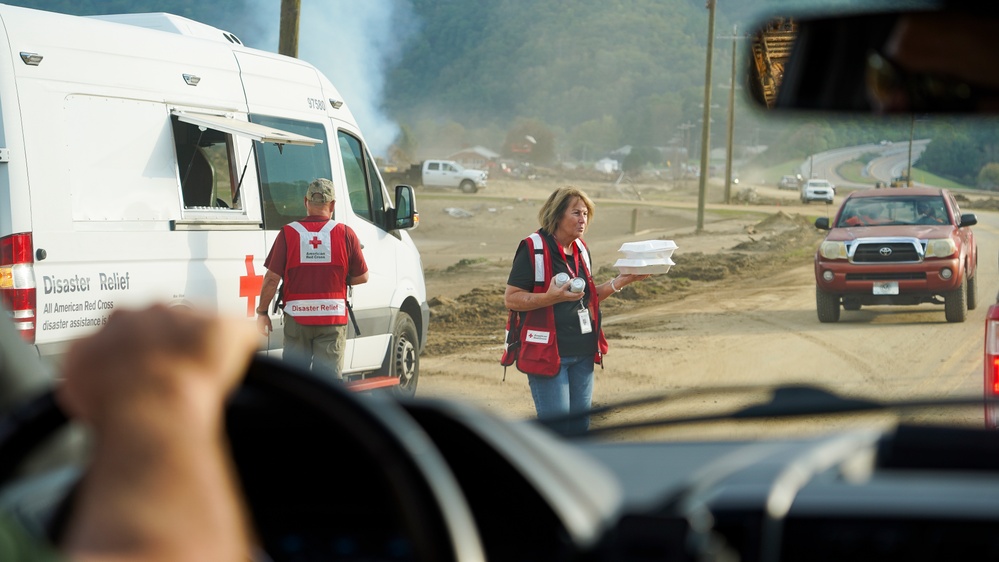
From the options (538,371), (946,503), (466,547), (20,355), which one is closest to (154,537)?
(466,547)

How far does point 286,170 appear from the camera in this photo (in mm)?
8891

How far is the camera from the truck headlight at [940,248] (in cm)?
1600

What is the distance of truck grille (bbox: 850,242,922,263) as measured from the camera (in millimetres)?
16109

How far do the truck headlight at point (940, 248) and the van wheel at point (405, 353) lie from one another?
8.77m

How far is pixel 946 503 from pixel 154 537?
119 cm

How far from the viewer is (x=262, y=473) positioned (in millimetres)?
1668

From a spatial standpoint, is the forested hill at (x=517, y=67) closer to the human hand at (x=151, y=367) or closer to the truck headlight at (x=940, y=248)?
the truck headlight at (x=940, y=248)

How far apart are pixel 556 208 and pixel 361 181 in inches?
138

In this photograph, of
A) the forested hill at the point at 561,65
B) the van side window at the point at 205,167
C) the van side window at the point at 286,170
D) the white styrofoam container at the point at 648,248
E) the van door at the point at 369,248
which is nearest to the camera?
the white styrofoam container at the point at 648,248

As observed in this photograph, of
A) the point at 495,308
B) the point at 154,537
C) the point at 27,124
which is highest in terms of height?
the point at 27,124

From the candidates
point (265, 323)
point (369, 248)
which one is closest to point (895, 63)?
point (265, 323)

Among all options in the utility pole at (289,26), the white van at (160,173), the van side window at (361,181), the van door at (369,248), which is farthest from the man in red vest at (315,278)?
the utility pole at (289,26)

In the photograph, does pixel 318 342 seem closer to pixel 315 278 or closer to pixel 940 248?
pixel 315 278

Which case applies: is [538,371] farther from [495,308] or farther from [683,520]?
[495,308]
